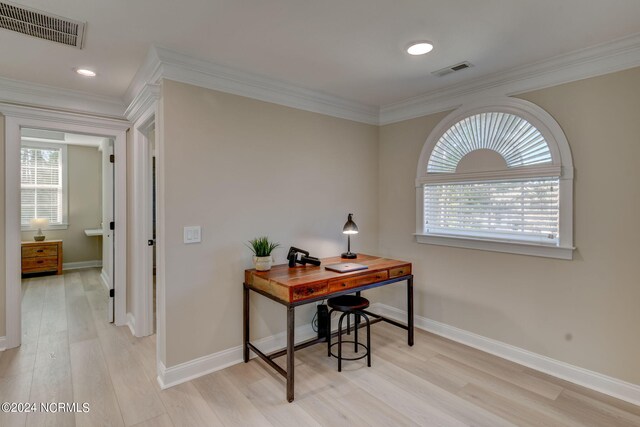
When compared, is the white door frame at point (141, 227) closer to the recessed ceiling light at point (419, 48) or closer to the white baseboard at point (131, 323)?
the white baseboard at point (131, 323)

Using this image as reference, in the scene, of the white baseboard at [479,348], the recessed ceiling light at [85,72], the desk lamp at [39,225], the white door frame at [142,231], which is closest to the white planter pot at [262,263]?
the white baseboard at [479,348]

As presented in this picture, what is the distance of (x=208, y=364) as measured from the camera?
2.57 meters

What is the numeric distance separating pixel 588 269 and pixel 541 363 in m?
0.84

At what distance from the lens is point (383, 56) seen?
7.87ft

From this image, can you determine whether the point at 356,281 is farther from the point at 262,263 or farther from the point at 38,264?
the point at 38,264

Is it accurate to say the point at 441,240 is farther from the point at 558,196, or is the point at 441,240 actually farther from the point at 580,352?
the point at 580,352

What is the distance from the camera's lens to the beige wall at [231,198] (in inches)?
95.3

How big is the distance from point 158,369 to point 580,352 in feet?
10.5

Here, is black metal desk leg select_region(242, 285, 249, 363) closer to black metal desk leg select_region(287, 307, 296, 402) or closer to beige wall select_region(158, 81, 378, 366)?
beige wall select_region(158, 81, 378, 366)

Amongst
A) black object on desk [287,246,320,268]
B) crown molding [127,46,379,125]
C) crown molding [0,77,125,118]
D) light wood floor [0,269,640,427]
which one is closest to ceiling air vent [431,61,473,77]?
crown molding [127,46,379,125]

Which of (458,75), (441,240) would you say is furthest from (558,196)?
(458,75)

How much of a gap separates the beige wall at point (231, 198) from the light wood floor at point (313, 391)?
0.37 meters

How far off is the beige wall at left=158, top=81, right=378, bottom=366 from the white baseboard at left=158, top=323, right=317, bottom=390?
0.05 m

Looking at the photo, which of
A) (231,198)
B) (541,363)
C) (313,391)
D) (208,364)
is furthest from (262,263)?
(541,363)
